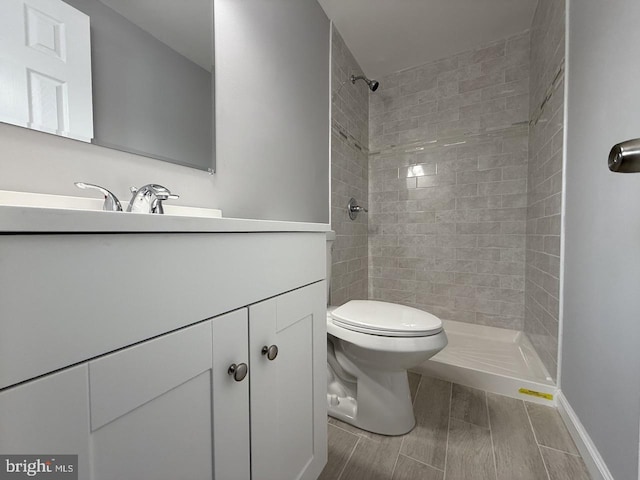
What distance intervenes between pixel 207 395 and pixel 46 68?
85cm

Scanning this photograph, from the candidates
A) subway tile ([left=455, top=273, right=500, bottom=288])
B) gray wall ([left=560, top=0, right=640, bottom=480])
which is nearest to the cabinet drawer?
gray wall ([left=560, top=0, right=640, bottom=480])

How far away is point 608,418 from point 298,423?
A: 98cm

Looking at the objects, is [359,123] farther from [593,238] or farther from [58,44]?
[58,44]

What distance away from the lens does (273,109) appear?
A: 4.52 ft

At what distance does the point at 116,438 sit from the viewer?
382 millimetres

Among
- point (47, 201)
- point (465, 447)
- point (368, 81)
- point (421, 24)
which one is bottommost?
point (465, 447)

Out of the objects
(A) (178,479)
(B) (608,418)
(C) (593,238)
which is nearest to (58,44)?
(A) (178,479)

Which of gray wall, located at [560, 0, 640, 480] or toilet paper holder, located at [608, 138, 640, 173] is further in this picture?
gray wall, located at [560, 0, 640, 480]

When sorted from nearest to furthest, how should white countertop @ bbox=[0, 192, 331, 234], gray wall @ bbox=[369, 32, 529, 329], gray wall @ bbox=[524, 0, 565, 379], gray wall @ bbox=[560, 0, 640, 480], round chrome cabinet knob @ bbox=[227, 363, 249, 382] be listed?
white countertop @ bbox=[0, 192, 331, 234], round chrome cabinet knob @ bbox=[227, 363, 249, 382], gray wall @ bbox=[560, 0, 640, 480], gray wall @ bbox=[524, 0, 565, 379], gray wall @ bbox=[369, 32, 529, 329]

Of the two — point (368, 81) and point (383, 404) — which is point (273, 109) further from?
point (383, 404)

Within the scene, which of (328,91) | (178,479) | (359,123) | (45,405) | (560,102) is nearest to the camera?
(45,405)

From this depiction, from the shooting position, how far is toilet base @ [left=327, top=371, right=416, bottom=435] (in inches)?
46.1

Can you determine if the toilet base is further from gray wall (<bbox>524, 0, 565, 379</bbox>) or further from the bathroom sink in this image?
the bathroom sink

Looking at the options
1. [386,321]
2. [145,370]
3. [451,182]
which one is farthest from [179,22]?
[451,182]
